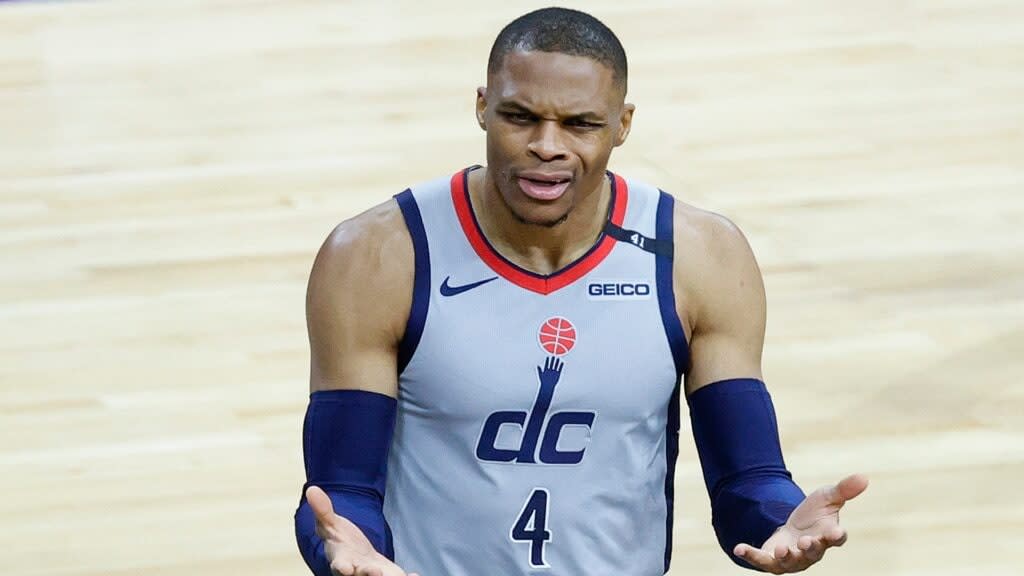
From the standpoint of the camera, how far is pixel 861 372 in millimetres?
4801

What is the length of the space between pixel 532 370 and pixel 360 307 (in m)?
0.25

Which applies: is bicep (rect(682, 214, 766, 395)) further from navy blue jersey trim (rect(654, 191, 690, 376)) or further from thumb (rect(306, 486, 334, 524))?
thumb (rect(306, 486, 334, 524))

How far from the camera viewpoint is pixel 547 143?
2459 millimetres

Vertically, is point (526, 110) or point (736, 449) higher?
point (526, 110)

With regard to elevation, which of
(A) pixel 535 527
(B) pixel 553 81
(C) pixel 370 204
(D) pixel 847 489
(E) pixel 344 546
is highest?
(B) pixel 553 81

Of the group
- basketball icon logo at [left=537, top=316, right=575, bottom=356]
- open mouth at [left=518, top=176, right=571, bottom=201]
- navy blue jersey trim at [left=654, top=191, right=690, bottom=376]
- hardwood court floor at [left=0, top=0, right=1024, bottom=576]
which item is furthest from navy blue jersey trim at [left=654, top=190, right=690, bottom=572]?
hardwood court floor at [left=0, top=0, right=1024, bottom=576]

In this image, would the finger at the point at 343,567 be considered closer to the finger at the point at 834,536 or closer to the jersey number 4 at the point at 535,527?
the jersey number 4 at the point at 535,527

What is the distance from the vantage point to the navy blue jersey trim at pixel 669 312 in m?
2.65

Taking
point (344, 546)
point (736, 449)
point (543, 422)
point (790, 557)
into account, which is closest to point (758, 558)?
point (790, 557)

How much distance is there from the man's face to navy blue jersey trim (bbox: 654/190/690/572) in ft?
0.70

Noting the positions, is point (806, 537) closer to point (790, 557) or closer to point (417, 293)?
point (790, 557)

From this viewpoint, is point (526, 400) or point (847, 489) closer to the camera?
point (847, 489)

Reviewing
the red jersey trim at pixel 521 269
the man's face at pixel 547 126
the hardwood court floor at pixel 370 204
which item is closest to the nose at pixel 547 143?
the man's face at pixel 547 126

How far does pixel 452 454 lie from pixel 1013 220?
138 inches
